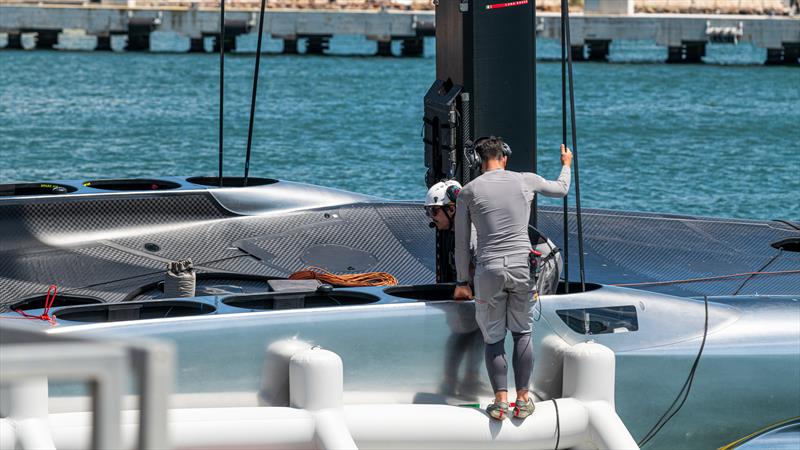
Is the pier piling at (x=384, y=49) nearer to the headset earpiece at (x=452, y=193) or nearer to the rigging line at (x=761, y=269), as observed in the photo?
the rigging line at (x=761, y=269)

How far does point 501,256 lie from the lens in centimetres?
555

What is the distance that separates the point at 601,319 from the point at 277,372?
5.48ft

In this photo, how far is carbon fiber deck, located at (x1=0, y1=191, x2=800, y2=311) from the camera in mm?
7891

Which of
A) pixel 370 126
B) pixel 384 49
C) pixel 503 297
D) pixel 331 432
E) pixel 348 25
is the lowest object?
pixel 331 432

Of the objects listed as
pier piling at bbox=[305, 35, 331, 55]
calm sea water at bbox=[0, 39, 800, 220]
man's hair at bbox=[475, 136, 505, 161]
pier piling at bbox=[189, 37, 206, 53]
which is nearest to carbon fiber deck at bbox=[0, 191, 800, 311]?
man's hair at bbox=[475, 136, 505, 161]

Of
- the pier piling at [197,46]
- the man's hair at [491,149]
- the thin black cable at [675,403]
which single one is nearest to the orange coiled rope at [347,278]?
the man's hair at [491,149]

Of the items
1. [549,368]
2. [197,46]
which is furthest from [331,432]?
[197,46]

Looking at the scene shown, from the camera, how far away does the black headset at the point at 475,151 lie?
5.77 m

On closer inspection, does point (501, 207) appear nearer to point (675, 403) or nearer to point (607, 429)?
point (607, 429)

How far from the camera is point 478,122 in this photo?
682 cm

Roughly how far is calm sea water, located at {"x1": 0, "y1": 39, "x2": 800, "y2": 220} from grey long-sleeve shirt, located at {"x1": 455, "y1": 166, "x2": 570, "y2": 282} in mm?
13685

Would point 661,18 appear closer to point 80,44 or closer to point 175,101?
point 175,101

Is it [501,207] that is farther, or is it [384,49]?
[384,49]

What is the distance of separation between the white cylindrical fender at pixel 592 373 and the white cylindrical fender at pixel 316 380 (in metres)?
1.18
